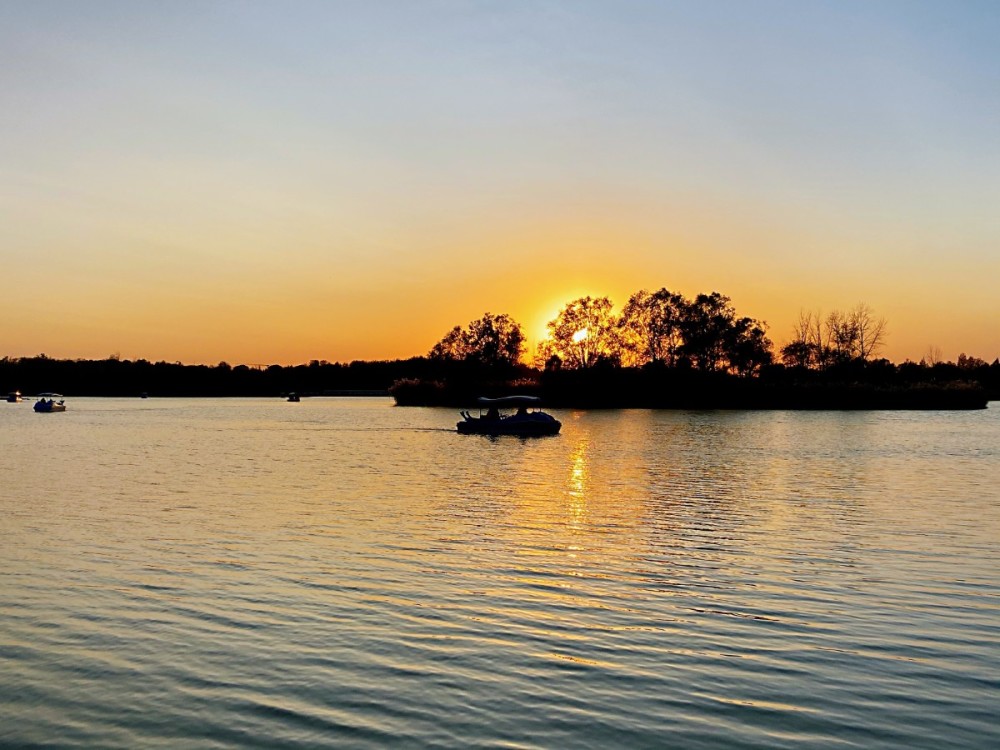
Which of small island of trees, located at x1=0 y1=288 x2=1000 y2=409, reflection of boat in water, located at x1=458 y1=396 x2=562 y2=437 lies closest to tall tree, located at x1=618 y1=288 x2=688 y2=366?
small island of trees, located at x1=0 y1=288 x2=1000 y2=409

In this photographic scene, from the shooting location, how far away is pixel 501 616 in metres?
18.5

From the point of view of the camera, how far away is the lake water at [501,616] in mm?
12438

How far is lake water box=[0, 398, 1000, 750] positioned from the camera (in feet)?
40.8

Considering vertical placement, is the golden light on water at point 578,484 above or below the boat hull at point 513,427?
below

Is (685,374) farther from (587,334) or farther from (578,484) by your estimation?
(578,484)

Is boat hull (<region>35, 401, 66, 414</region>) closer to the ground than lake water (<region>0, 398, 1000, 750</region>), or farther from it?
farther from it

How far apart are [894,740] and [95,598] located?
1744 centimetres

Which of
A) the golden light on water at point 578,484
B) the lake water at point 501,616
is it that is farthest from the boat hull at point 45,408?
the lake water at point 501,616

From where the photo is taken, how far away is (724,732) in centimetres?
1192

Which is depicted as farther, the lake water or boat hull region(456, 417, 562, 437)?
boat hull region(456, 417, 562, 437)

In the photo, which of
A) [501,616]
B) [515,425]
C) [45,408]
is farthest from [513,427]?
[45,408]

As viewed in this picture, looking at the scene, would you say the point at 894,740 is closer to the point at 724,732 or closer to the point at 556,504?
the point at 724,732

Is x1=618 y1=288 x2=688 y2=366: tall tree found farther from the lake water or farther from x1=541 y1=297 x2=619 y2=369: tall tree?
the lake water

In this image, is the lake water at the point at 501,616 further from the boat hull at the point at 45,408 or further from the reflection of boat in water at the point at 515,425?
the boat hull at the point at 45,408
